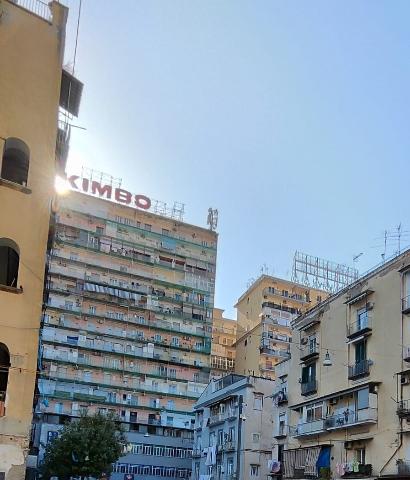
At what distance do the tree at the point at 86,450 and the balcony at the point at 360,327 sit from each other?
26.5 metres

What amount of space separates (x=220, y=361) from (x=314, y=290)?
58.0 feet

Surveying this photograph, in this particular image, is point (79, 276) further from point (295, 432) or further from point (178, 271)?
point (295, 432)

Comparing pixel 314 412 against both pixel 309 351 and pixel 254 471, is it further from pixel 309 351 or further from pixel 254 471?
pixel 254 471

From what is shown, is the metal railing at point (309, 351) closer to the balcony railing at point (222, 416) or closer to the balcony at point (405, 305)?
the balcony at point (405, 305)

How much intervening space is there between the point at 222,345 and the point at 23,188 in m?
88.6

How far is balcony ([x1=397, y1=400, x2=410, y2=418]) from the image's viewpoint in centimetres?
3331

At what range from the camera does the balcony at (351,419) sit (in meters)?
35.6

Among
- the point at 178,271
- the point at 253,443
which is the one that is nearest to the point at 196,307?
the point at 178,271

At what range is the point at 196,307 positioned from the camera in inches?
3593

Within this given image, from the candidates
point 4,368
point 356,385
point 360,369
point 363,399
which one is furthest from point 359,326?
point 4,368

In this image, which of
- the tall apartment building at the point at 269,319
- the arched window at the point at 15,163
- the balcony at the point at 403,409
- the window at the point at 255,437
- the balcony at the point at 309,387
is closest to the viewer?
the arched window at the point at 15,163

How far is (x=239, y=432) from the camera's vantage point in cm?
6031

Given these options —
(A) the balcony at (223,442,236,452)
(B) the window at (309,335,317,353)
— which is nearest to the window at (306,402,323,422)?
(B) the window at (309,335,317,353)

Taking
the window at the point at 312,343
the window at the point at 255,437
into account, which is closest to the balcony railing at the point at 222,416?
the window at the point at 255,437
